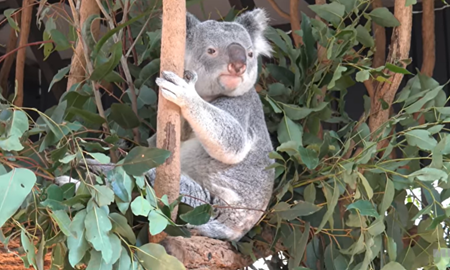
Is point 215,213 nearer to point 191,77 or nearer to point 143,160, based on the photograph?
point 191,77

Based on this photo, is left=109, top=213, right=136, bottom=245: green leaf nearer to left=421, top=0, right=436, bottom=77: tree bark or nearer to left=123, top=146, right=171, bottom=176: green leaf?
left=123, top=146, right=171, bottom=176: green leaf

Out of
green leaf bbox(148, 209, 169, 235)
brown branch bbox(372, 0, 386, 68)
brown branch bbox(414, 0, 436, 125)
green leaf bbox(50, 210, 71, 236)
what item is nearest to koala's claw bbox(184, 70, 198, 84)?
green leaf bbox(148, 209, 169, 235)

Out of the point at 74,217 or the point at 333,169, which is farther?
the point at 333,169

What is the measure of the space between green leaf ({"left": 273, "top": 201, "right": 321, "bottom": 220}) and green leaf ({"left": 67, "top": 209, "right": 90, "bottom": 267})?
689 millimetres

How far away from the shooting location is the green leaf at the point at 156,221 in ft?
4.82

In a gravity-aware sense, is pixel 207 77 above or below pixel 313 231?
above

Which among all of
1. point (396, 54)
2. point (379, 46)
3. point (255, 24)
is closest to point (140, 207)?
point (255, 24)

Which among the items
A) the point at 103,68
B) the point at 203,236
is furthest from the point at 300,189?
the point at 103,68

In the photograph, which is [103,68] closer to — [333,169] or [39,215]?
[39,215]

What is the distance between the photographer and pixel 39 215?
5.14 ft

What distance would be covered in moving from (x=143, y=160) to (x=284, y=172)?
2.71 feet

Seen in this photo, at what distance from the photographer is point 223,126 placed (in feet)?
6.52

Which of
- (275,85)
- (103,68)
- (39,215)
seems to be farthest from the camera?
(275,85)

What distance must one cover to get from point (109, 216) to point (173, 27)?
1.61ft
